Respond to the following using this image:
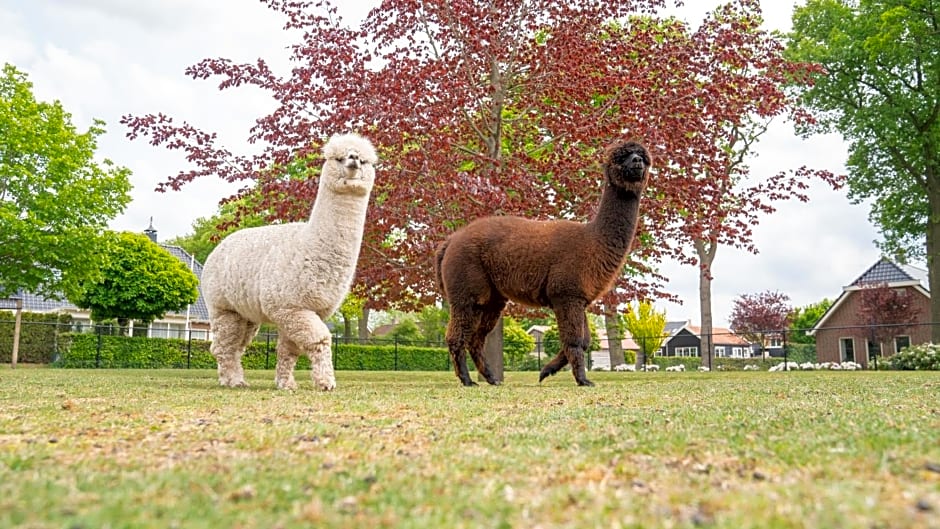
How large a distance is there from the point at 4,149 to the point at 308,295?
14413 millimetres

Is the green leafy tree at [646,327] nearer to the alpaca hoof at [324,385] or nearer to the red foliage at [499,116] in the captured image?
the red foliage at [499,116]

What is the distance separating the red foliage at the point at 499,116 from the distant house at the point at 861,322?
23302mm

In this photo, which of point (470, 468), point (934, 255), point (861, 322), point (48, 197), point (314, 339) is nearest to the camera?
point (470, 468)

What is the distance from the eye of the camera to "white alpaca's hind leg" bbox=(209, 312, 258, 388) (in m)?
7.35

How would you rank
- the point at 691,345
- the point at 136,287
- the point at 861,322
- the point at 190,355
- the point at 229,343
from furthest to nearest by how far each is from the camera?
the point at 691,345 → the point at 861,322 → the point at 136,287 → the point at 190,355 → the point at 229,343

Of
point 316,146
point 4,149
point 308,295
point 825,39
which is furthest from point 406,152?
point 825,39

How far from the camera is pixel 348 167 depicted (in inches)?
254

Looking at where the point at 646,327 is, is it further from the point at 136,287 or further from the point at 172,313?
the point at 172,313

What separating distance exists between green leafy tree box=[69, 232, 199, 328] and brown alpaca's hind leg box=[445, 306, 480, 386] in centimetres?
1837

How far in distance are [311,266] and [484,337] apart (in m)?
2.75

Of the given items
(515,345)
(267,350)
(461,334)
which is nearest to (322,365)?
(461,334)

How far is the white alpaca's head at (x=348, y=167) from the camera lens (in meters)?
6.48

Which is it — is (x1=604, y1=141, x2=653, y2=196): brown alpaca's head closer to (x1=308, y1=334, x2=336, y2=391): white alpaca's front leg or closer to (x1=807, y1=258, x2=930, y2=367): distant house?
(x1=308, y1=334, x2=336, y2=391): white alpaca's front leg

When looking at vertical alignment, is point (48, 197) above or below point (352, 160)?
above
